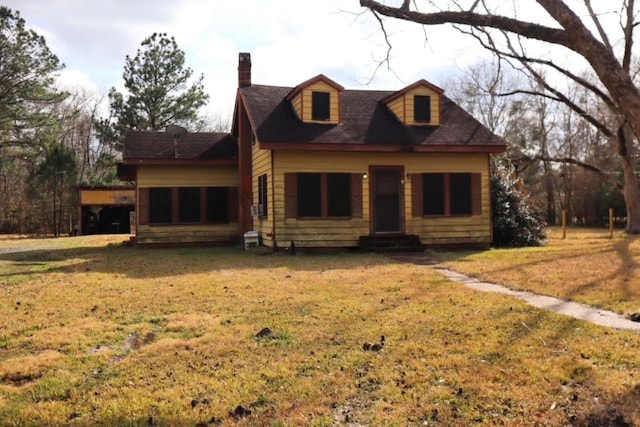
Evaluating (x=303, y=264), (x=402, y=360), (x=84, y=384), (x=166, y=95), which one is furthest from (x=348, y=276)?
(x=166, y=95)

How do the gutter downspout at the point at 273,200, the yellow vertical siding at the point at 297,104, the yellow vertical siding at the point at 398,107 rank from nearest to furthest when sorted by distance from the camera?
1. the gutter downspout at the point at 273,200
2. the yellow vertical siding at the point at 297,104
3. the yellow vertical siding at the point at 398,107

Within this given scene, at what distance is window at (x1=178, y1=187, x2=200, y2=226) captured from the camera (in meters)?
18.8

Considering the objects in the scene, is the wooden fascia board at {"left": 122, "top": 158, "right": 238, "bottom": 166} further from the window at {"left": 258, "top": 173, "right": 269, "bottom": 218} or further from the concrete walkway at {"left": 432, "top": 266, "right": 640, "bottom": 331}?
the concrete walkway at {"left": 432, "top": 266, "right": 640, "bottom": 331}

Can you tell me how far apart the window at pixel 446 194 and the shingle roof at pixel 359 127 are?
1.02 meters

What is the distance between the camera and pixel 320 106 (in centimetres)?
1678

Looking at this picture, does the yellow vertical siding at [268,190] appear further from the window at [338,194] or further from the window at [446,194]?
the window at [446,194]

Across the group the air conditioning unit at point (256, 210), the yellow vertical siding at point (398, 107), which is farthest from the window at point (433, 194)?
the air conditioning unit at point (256, 210)

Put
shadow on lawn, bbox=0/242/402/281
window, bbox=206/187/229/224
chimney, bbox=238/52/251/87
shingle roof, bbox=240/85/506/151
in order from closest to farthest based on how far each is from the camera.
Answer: shadow on lawn, bbox=0/242/402/281
shingle roof, bbox=240/85/506/151
window, bbox=206/187/229/224
chimney, bbox=238/52/251/87

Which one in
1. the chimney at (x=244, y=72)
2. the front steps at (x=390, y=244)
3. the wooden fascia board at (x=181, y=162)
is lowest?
the front steps at (x=390, y=244)

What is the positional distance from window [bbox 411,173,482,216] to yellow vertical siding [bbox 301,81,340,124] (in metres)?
3.06

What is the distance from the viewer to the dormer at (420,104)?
1756cm

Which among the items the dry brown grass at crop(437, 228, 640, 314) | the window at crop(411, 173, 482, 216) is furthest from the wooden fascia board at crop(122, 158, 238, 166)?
the dry brown grass at crop(437, 228, 640, 314)

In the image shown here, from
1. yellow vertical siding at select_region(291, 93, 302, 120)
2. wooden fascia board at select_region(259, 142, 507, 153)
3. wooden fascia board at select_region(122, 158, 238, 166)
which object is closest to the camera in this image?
wooden fascia board at select_region(259, 142, 507, 153)

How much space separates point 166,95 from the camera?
38.1m
